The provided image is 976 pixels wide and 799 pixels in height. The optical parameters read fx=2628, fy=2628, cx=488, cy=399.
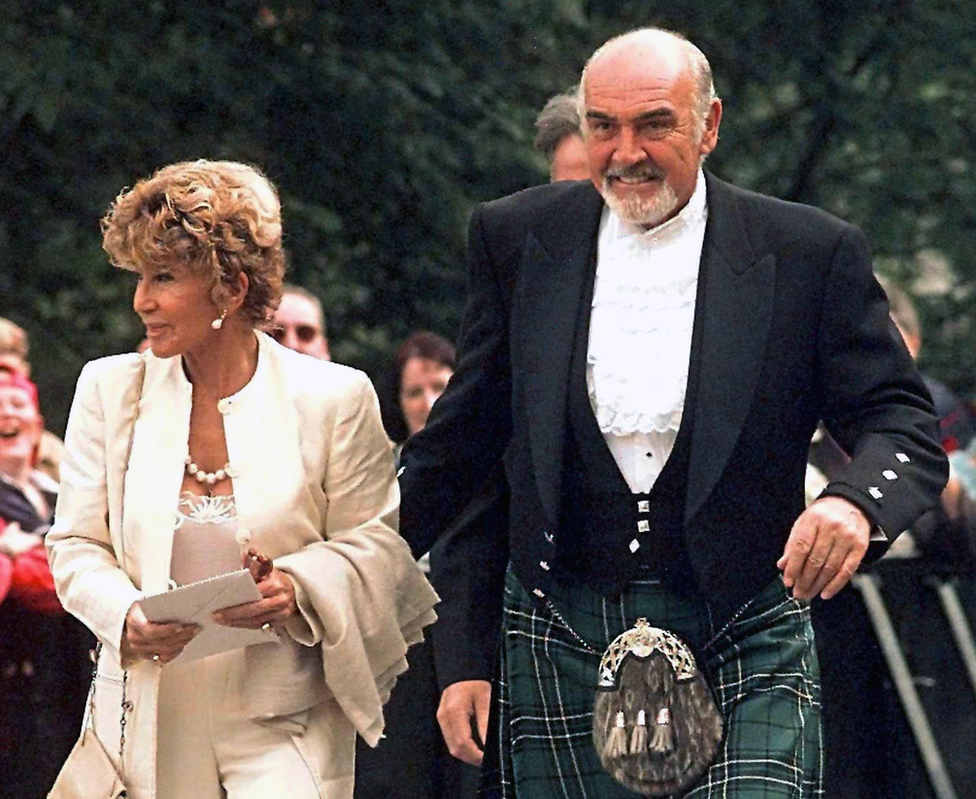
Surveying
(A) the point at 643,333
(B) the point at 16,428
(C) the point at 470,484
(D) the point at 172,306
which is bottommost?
(C) the point at 470,484

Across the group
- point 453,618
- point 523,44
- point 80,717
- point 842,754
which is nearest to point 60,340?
point 523,44

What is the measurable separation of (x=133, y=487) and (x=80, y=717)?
9.68 feet

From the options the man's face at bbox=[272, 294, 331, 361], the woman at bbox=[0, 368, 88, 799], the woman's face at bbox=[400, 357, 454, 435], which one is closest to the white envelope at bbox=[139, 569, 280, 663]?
the woman at bbox=[0, 368, 88, 799]

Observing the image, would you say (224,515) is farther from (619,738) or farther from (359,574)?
(619,738)

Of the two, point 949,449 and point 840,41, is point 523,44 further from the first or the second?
point 949,449

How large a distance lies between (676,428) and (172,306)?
3.49ft

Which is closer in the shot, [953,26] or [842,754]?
[842,754]

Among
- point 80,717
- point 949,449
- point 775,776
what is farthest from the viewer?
point 949,449

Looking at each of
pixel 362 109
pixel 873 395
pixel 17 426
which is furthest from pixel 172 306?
pixel 362 109

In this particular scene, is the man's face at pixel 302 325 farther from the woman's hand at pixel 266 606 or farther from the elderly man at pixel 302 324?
the woman's hand at pixel 266 606

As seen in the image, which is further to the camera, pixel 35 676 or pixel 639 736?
pixel 35 676

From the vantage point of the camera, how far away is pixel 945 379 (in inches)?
519

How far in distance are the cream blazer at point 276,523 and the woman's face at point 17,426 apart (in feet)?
9.82

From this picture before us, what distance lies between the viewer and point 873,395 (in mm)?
5035
